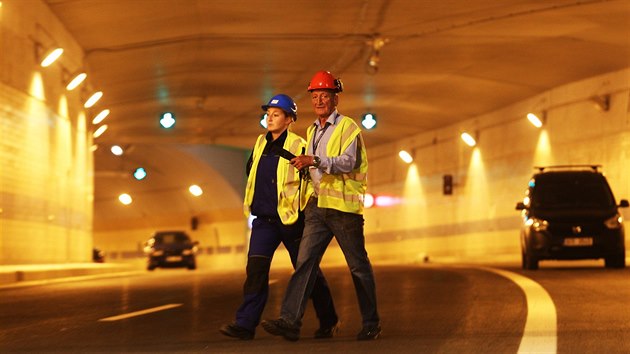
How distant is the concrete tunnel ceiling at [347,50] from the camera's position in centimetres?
2588

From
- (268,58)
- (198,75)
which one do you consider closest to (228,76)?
(198,75)

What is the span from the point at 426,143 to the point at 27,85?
2430cm

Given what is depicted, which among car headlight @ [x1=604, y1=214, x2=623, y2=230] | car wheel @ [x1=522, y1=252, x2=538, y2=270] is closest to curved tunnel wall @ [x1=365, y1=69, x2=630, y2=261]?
car headlight @ [x1=604, y1=214, x2=623, y2=230]

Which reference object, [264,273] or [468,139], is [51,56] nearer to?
[264,273]

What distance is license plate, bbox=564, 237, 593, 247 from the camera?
24.0 metres

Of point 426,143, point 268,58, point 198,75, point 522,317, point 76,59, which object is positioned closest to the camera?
point 522,317

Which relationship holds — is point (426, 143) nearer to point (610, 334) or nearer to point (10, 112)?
point (10, 112)

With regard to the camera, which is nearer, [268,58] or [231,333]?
[231,333]

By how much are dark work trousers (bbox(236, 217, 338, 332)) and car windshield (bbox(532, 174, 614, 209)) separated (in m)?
15.5

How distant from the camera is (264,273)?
972cm

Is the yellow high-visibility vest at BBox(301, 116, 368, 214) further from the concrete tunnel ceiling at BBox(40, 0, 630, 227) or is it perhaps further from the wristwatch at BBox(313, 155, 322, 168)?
the concrete tunnel ceiling at BBox(40, 0, 630, 227)

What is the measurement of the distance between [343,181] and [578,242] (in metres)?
15.3

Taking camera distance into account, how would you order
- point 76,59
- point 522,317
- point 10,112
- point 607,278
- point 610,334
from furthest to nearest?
point 76,59 → point 10,112 → point 607,278 → point 522,317 → point 610,334

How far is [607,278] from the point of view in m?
18.3
